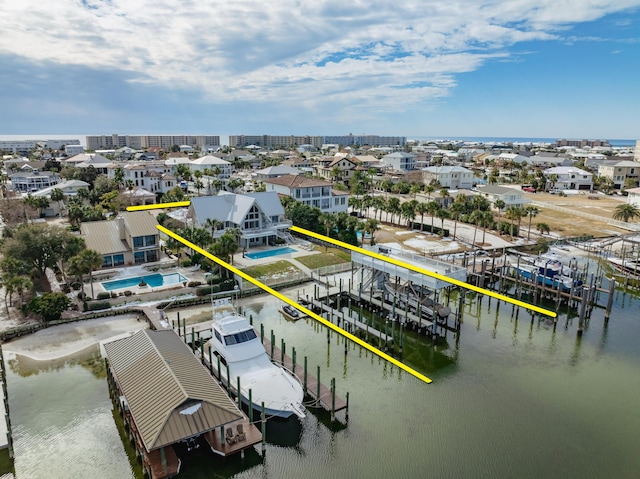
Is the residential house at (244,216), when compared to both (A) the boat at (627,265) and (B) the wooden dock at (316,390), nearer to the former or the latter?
(B) the wooden dock at (316,390)

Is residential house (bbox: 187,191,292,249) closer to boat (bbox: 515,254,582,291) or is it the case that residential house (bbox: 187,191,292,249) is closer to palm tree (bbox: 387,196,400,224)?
palm tree (bbox: 387,196,400,224)

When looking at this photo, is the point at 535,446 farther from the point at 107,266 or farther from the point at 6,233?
the point at 6,233

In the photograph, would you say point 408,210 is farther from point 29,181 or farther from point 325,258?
point 29,181

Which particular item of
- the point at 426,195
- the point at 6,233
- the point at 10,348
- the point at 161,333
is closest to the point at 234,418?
the point at 161,333

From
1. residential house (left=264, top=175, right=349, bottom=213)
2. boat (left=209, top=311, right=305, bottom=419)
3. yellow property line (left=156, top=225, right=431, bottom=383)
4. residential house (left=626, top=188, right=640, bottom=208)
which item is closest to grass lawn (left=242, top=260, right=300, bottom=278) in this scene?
yellow property line (left=156, top=225, right=431, bottom=383)

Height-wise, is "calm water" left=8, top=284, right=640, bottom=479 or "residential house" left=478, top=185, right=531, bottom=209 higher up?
"residential house" left=478, top=185, right=531, bottom=209

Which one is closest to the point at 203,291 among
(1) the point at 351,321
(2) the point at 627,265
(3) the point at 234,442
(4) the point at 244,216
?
(1) the point at 351,321
